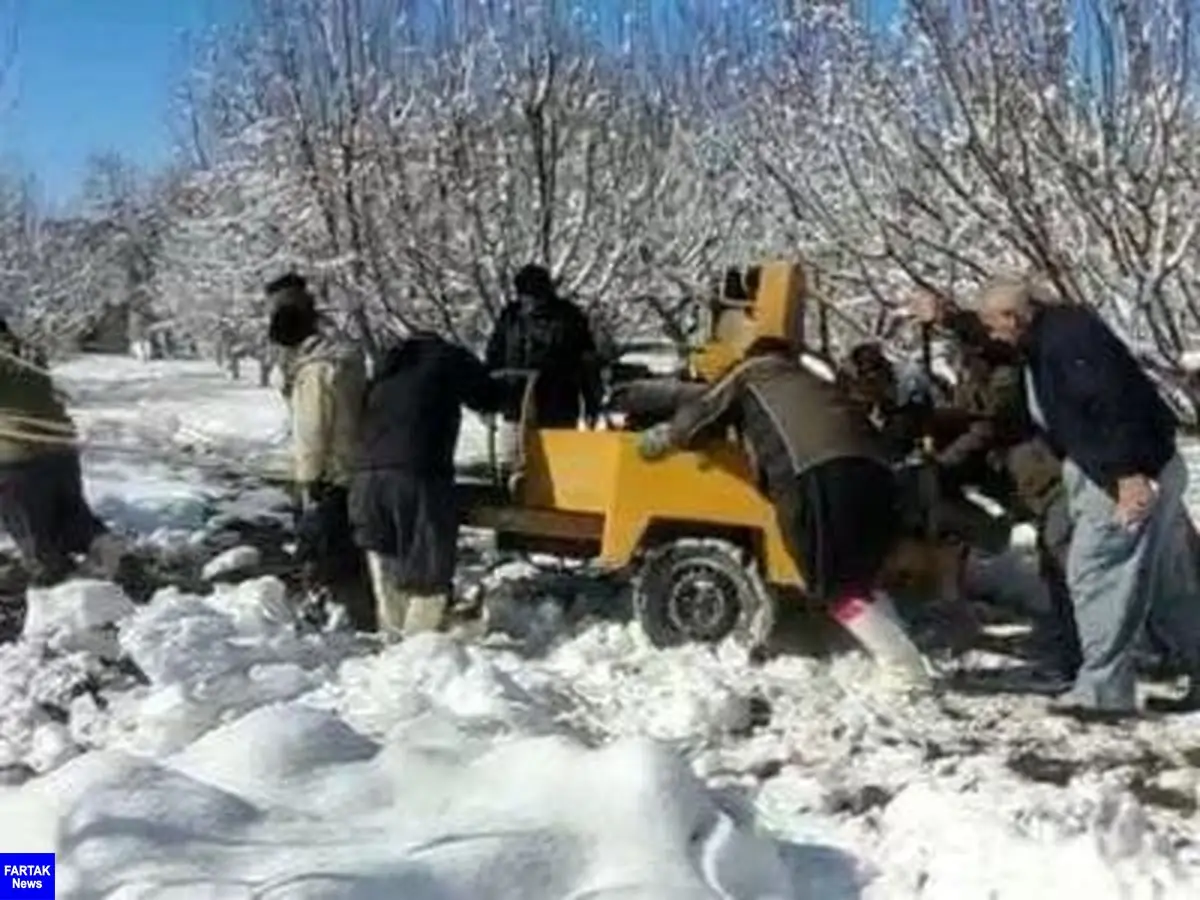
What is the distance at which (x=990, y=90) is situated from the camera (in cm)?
998

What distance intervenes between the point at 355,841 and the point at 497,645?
3270 millimetres

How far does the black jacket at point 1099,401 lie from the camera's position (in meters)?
6.25


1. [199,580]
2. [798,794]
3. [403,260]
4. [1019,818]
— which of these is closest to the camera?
[1019,818]

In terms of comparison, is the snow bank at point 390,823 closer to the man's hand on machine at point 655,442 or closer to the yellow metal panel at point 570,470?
the man's hand on machine at point 655,442

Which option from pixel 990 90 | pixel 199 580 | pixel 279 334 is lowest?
pixel 199 580

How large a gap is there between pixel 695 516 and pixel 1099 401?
1691mm

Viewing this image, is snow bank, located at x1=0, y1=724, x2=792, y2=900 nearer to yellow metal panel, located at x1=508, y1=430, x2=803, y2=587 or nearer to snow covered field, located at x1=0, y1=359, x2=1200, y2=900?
snow covered field, located at x1=0, y1=359, x2=1200, y2=900

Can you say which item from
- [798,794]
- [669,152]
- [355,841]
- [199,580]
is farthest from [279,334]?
[669,152]

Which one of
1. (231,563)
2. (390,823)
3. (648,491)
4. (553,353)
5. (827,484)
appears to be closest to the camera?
(390,823)

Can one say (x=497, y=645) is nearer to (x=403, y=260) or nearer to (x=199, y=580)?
(x=199, y=580)

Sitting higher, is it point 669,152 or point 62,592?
point 669,152

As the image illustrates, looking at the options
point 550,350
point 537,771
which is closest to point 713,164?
point 550,350

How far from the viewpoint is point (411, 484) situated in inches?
296

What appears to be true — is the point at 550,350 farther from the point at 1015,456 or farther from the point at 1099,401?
the point at 1099,401
